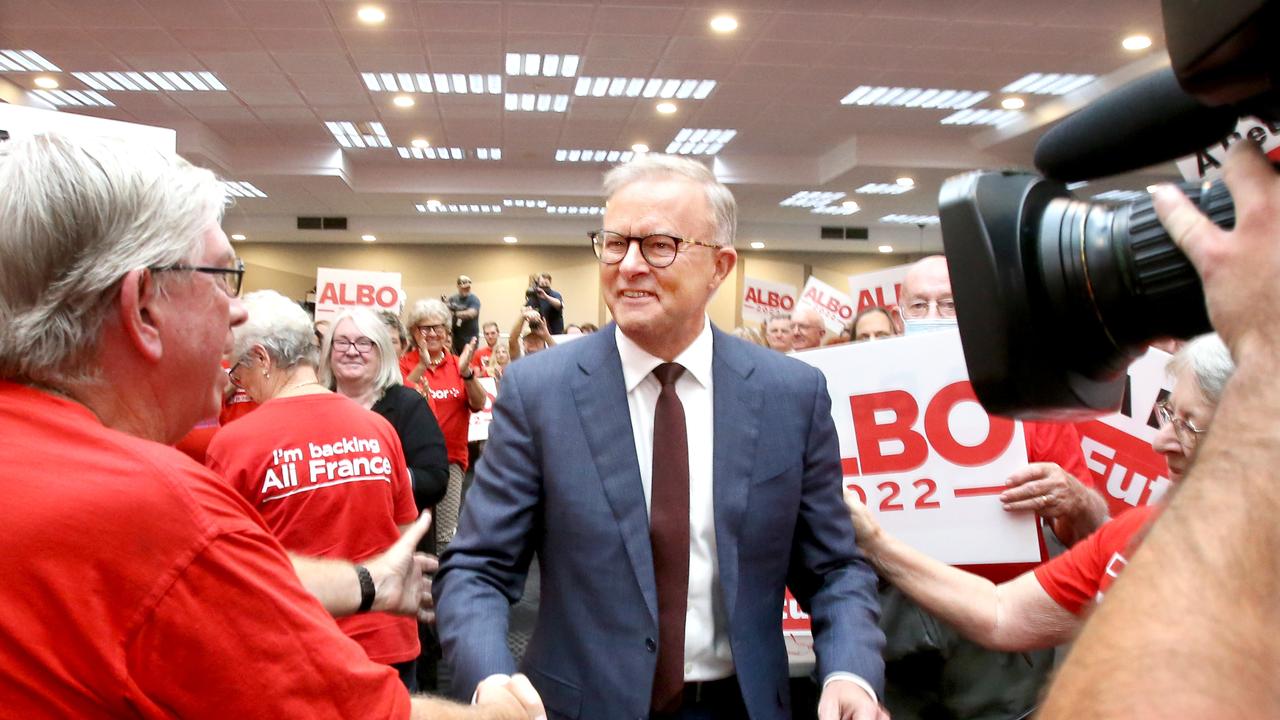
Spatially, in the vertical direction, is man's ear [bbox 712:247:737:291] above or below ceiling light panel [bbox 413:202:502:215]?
below

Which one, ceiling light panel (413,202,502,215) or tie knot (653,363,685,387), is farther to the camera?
ceiling light panel (413,202,502,215)

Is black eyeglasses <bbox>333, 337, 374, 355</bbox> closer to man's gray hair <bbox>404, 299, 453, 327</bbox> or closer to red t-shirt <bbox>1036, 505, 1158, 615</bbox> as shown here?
man's gray hair <bbox>404, 299, 453, 327</bbox>

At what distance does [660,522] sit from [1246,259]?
118cm

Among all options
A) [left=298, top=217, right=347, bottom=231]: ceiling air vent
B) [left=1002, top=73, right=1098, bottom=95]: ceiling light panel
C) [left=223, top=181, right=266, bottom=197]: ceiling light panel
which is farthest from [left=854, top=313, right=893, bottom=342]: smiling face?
[left=298, top=217, right=347, bottom=231]: ceiling air vent

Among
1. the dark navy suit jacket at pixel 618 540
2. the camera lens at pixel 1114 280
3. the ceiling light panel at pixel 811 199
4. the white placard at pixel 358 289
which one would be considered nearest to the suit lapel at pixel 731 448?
the dark navy suit jacket at pixel 618 540

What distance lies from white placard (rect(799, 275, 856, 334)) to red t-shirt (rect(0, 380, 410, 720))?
18.0 feet

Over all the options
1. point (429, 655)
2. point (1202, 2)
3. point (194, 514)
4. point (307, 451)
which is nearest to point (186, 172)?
point (194, 514)

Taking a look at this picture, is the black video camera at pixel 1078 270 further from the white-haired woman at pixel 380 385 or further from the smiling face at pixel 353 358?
the smiling face at pixel 353 358

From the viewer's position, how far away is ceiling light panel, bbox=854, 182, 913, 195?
45.3ft

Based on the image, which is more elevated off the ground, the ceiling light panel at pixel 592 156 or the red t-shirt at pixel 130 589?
the ceiling light panel at pixel 592 156

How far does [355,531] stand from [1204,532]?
2.44 metres

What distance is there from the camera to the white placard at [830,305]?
20.7 feet

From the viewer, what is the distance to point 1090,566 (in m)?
1.69

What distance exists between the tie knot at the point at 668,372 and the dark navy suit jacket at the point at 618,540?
7cm
